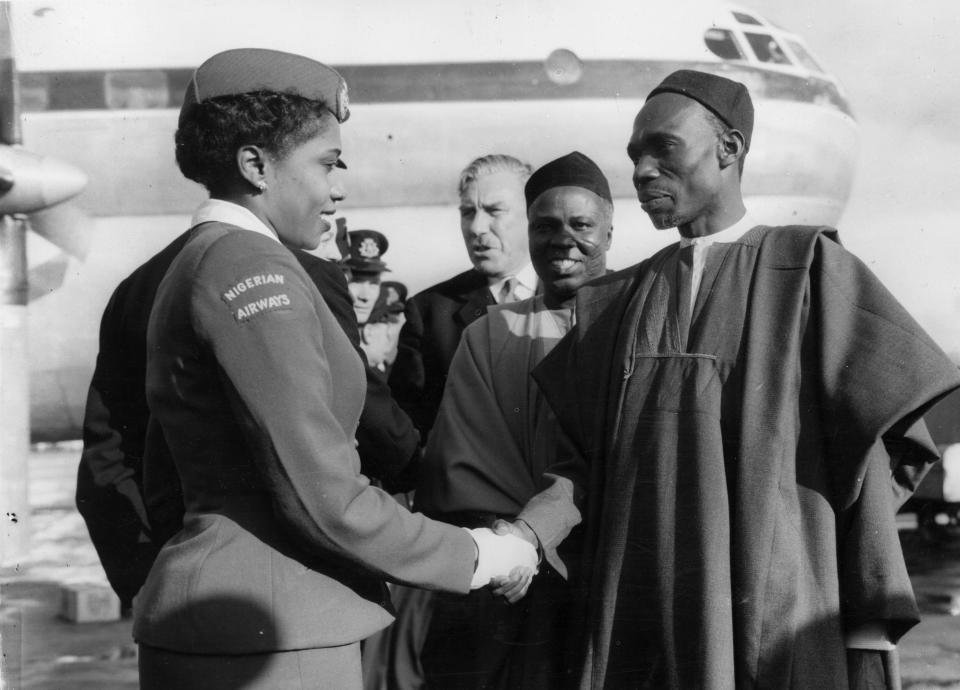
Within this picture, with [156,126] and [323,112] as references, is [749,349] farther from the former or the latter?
[156,126]

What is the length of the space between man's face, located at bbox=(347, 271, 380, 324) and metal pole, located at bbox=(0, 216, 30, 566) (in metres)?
1.74

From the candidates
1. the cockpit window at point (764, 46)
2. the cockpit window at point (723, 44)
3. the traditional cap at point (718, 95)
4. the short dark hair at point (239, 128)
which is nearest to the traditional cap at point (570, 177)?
the traditional cap at point (718, 95)

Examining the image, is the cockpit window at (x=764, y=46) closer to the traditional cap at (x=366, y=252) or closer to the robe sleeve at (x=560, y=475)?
the traditional cap at (x=366, y=252)

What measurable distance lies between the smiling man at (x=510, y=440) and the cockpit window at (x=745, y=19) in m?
5.62

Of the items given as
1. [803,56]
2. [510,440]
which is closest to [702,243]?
[510,440]

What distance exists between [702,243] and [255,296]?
99 cm

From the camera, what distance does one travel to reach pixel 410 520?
5.94ft

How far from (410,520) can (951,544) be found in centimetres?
671

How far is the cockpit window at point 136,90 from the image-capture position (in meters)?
6.99

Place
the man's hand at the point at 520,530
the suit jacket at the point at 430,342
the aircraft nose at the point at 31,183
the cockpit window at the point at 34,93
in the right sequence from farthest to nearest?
the cockpit window at the point at 34,93 → the aircraft nose at the point at 31,183 → the suit jacket at the point at 430,342 → the man's hand at the point at 520,530

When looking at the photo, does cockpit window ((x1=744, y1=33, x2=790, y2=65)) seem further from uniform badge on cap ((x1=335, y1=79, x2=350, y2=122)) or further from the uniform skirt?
the uniform skirt

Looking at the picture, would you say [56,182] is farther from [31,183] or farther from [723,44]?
[723,44]

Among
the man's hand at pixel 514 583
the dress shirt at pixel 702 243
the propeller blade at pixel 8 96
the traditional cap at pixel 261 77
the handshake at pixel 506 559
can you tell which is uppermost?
the propeller blade at pixel 8 96

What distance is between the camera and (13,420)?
18.2 feet
